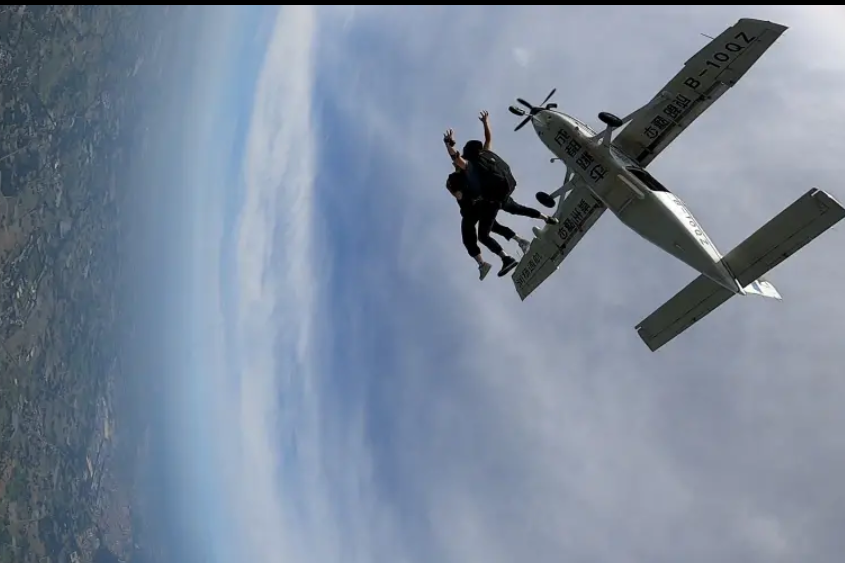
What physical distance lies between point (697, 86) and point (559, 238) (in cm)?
760

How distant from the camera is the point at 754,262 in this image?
16.6 meters

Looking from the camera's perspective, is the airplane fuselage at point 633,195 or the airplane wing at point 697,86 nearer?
the airplane wing at point 697,86

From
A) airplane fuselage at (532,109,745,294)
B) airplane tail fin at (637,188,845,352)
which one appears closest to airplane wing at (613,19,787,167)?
airplane fuselage at (532,109,745,294)

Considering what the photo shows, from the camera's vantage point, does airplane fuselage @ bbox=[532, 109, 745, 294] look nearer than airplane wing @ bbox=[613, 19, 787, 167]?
No

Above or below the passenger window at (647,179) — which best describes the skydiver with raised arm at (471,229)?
above

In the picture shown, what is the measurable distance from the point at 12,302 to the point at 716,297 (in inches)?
8898

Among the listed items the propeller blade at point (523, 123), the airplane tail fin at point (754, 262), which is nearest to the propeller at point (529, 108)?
the propeller blade at point (523, 123)

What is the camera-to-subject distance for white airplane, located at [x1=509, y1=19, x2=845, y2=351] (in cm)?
1623

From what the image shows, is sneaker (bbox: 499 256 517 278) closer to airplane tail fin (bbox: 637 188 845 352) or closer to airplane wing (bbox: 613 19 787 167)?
airplane tail fin (bbox: 637 188 845 352)

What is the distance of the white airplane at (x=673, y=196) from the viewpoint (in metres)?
16.2

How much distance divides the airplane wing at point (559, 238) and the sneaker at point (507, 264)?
12.1ft

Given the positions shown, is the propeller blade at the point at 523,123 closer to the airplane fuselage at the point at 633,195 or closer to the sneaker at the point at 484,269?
the airplane fuselage at the point at 633,195

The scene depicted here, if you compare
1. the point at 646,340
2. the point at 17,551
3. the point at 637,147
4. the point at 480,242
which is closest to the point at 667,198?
the point at 637,147

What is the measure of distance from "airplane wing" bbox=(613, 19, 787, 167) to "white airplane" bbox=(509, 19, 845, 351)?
0.10ft
